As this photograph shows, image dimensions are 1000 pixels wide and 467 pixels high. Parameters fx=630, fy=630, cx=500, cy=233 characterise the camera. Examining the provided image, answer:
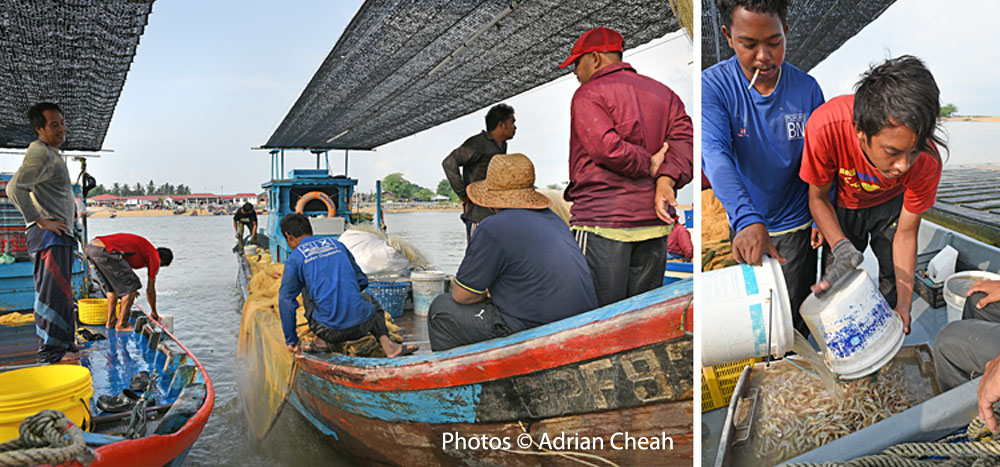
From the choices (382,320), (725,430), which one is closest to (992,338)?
(725,430)

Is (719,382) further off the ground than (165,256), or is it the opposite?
(719,382)

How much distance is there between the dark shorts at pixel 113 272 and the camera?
4.30 metres

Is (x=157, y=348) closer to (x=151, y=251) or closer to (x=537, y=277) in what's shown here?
(x=151, y=251)

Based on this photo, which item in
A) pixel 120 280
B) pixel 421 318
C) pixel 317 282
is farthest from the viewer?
pixel 120 280

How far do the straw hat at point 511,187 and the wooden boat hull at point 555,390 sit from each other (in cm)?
45

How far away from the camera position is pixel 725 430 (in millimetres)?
1318

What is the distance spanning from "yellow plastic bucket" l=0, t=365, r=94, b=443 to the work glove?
2076mm

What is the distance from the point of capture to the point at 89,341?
3.83 meters

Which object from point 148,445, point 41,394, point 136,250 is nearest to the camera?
point 41,394

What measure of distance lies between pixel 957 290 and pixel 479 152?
83.0 inches

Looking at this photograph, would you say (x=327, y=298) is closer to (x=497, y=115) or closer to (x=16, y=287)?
(x=497, y=115)

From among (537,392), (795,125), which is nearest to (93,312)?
(537,392)

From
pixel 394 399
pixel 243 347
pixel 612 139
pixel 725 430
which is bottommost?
pixel 243 347

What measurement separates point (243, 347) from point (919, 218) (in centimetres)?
391
